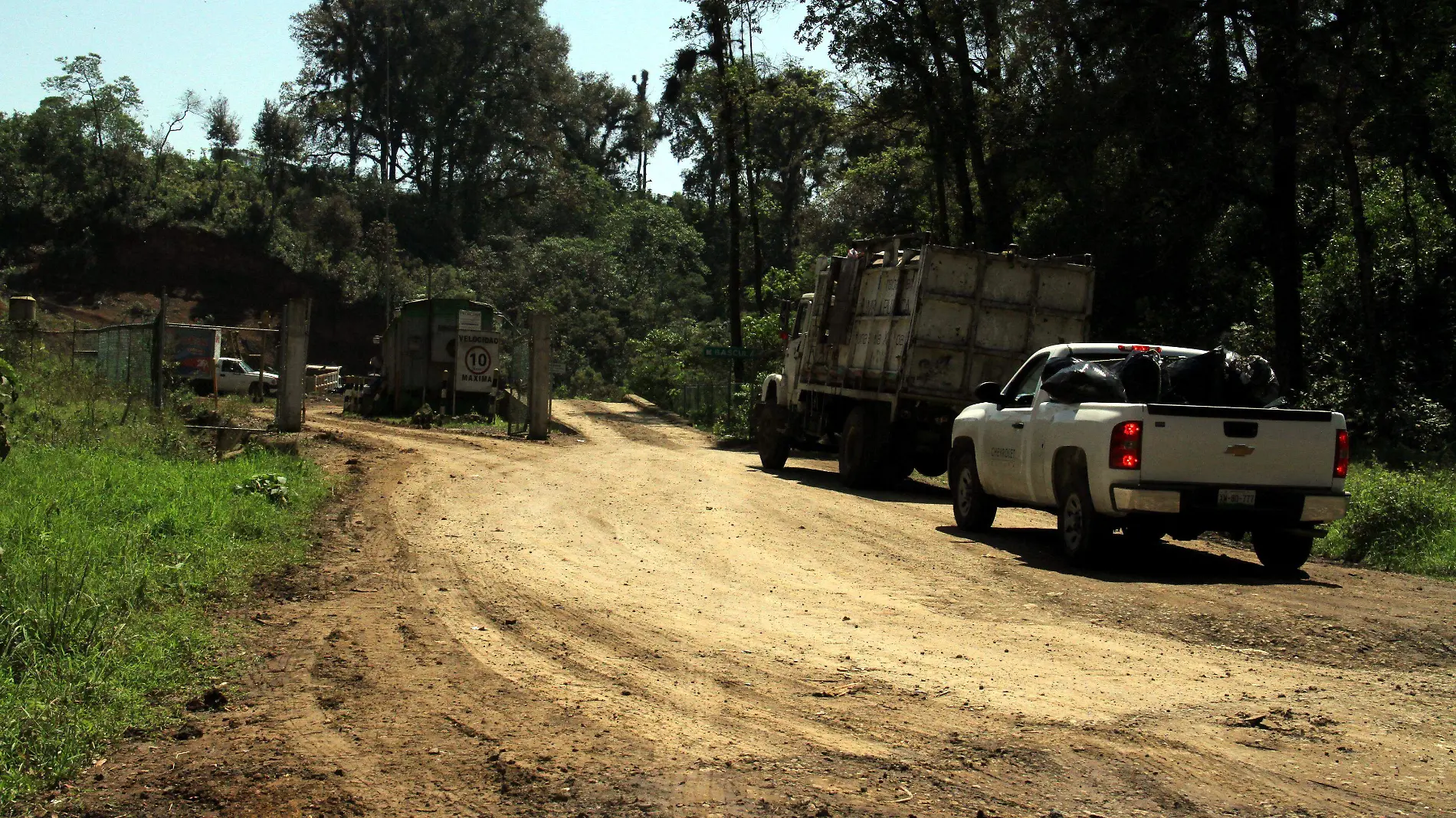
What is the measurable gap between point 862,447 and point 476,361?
15.2 metres

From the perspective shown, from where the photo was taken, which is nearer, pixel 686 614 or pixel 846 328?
pixel 686 614

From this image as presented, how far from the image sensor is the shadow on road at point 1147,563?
993cm

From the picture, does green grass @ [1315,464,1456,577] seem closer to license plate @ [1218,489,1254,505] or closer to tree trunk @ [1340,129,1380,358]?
license plate @ [1218,489,1254,505]

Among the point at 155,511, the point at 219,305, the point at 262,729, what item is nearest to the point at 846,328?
the point at 155,511

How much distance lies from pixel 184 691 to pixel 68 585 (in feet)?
4.83

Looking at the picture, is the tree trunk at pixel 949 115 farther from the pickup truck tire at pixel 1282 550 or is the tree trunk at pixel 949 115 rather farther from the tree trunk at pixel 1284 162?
the pickup truck tire at pixel 1282 550

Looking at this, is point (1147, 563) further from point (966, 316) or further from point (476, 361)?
point (476, 361)

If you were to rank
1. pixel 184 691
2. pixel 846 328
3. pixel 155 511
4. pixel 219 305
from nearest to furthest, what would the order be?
pixel 184 691
pixel 155 511
pixel 846 328
pixel 219 305

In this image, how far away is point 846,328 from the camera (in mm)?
19297

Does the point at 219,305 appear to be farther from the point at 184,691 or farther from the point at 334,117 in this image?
the point at 184,691

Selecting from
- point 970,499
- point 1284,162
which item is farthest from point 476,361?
point 970,499

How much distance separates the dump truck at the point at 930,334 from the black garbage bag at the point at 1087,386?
6.23m

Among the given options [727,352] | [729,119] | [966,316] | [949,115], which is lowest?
[727,352]

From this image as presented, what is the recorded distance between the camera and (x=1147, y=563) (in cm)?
1081
